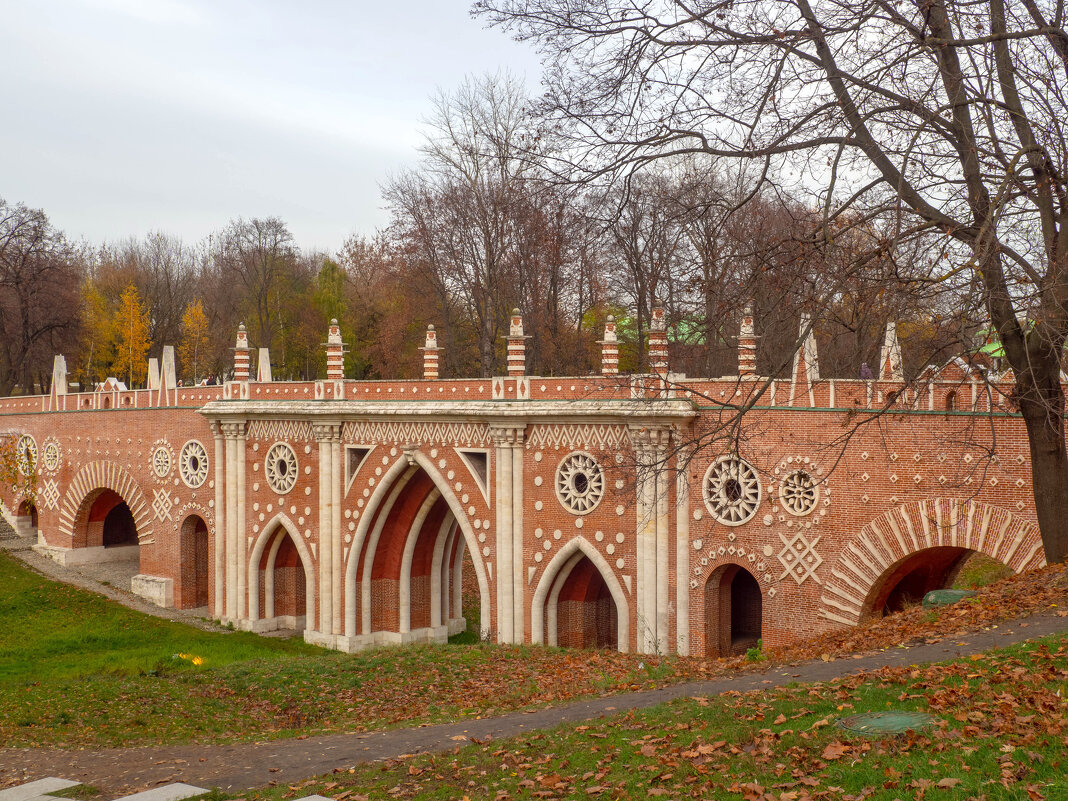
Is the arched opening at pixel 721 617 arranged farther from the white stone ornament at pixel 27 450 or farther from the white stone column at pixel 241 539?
the white stone ornament at pixel 27 450

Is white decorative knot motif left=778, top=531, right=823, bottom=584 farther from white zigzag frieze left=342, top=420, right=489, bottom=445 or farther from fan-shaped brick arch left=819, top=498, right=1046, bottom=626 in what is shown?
white zigzag frieze left=342, top=420, right=489, bottom=445

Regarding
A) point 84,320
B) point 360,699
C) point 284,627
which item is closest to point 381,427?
point 284,627

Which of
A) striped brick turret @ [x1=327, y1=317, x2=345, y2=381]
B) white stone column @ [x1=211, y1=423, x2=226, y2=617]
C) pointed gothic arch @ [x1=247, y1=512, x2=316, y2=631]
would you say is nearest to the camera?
striped brick turret @ [x1=327, y1=317, x2=345, y2=381]

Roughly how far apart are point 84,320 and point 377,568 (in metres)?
31.0

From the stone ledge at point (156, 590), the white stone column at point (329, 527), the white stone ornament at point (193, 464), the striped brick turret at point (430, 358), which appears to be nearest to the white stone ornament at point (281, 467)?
the white stone column at point (329, 527)

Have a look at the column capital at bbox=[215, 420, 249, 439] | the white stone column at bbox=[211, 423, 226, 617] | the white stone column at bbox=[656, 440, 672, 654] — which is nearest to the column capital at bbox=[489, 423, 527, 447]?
the white stone column at bbox=[656, 440, 672, 654]

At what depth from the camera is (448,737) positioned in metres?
9.62

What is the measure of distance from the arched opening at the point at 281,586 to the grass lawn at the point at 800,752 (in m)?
17.0

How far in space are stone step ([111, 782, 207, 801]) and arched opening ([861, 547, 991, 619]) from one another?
398 inches

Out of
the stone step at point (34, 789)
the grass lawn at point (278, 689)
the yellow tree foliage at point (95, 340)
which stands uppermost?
the yellow tree foliage at point (95, 340)

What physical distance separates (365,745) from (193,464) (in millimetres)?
17850

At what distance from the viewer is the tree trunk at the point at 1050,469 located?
10.1m

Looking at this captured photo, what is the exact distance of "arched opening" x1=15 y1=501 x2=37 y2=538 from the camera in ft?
105

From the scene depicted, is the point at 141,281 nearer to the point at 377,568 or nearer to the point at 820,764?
the point at 377,568
